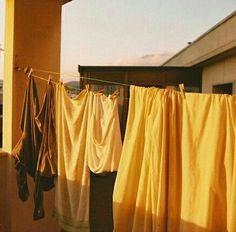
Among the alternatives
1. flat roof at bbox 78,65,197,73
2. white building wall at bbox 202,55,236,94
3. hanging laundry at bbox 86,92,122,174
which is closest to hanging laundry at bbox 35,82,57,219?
hanging laundry at bbox 86,92,122,174

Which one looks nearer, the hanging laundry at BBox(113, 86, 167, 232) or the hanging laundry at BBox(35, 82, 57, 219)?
the hanging laundry at BBox(113, 86, 167, 232)

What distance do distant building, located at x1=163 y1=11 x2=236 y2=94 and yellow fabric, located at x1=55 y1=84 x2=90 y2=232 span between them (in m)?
5.02

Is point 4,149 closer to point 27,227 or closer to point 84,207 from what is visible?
point 27,227

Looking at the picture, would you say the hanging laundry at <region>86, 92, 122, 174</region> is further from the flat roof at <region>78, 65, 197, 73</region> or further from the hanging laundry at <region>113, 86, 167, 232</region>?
the flat roof at <region>78, 65, 197, 73</region>

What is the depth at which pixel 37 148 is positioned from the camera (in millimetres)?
3643

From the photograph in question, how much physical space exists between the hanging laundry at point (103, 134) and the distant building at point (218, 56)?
5.01 metres

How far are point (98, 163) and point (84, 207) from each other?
1.73 feet

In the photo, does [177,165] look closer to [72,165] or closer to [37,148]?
[72,165]

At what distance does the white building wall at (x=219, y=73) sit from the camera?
7.93 meters

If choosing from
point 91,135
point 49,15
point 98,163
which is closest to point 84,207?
point 98,163

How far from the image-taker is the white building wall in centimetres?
793

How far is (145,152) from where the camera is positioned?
2539 mm

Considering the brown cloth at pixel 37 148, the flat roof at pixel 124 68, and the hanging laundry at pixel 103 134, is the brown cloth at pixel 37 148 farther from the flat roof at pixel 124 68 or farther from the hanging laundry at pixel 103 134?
the flat roof at pixel 124 68

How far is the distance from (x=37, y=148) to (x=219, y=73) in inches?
255
